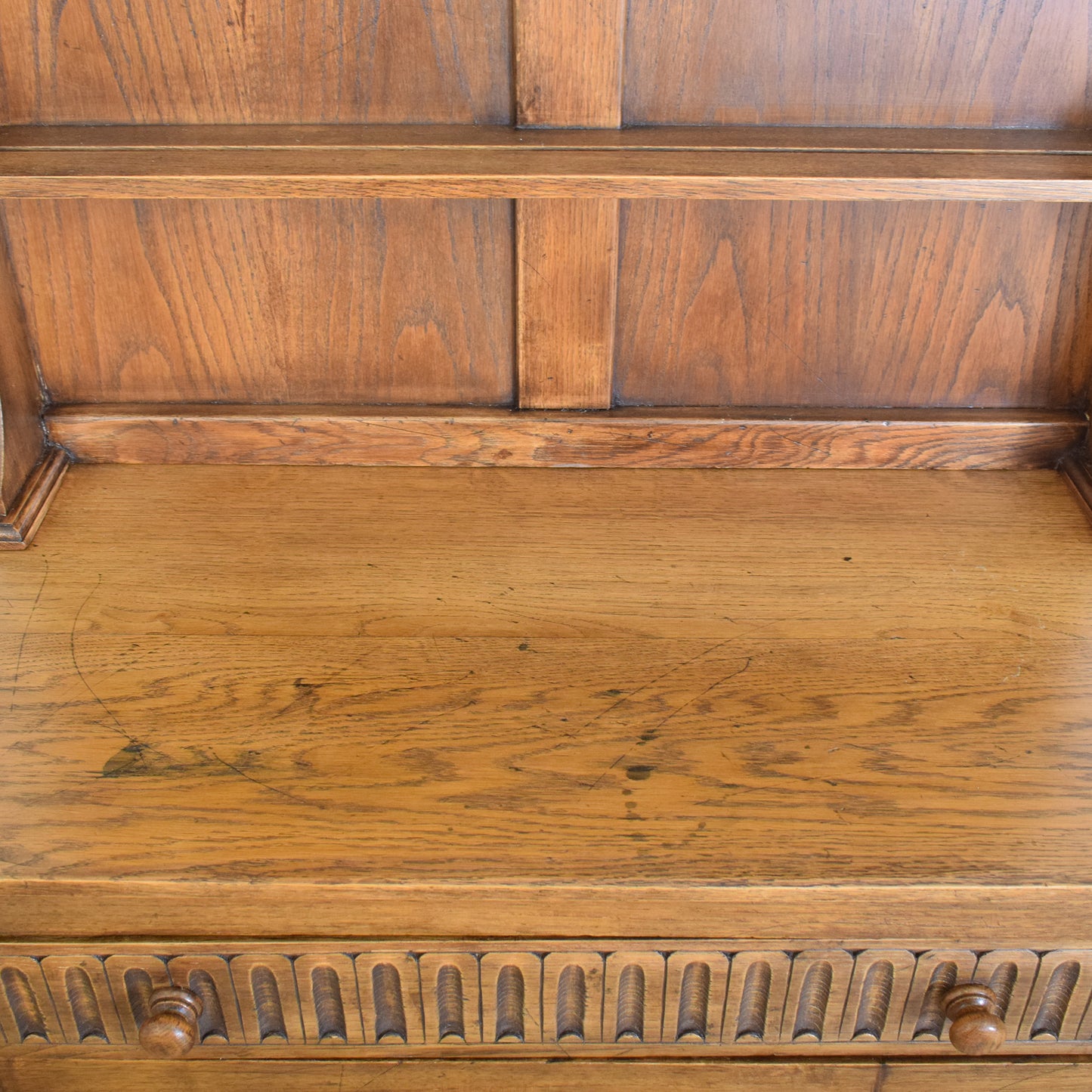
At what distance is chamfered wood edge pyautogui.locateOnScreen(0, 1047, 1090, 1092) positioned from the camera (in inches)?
43.6

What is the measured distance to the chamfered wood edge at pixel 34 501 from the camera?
126 cm

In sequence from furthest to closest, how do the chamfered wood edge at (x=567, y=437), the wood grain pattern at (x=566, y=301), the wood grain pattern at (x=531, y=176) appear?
the chamfered wood edge at (x=567, y=437) → the wood grain pattern at (x=566, y=301) → the wood grain pattern at (x=531, y=176)

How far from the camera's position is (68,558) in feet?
4.11

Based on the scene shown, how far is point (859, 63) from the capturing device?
3.96ft

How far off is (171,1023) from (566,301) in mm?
841

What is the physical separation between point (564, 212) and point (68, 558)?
2.19ft

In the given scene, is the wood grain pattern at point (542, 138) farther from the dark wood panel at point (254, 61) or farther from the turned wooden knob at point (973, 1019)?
the turned wooden knob at point (973, 1019)

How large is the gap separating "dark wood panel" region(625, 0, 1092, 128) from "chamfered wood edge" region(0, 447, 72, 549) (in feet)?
2.59

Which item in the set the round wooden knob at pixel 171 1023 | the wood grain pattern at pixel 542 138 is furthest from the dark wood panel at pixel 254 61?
the round wooden knob at pixel 171 1023

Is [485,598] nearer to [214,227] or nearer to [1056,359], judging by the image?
[214,227]

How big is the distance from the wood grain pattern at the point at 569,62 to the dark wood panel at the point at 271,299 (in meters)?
0.13

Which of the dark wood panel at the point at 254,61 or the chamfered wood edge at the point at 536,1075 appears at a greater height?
the dark wood panel at the point at 254,61

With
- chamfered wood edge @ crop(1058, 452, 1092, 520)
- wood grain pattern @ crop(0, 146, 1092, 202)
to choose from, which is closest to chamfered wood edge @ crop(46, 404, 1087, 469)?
chamfered wood edge @ crop(1058, 452, 1092, 520)

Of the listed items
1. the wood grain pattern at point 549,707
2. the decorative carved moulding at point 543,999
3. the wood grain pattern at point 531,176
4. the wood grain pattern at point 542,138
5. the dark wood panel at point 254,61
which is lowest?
the decorative carved moulding at point 543,999
